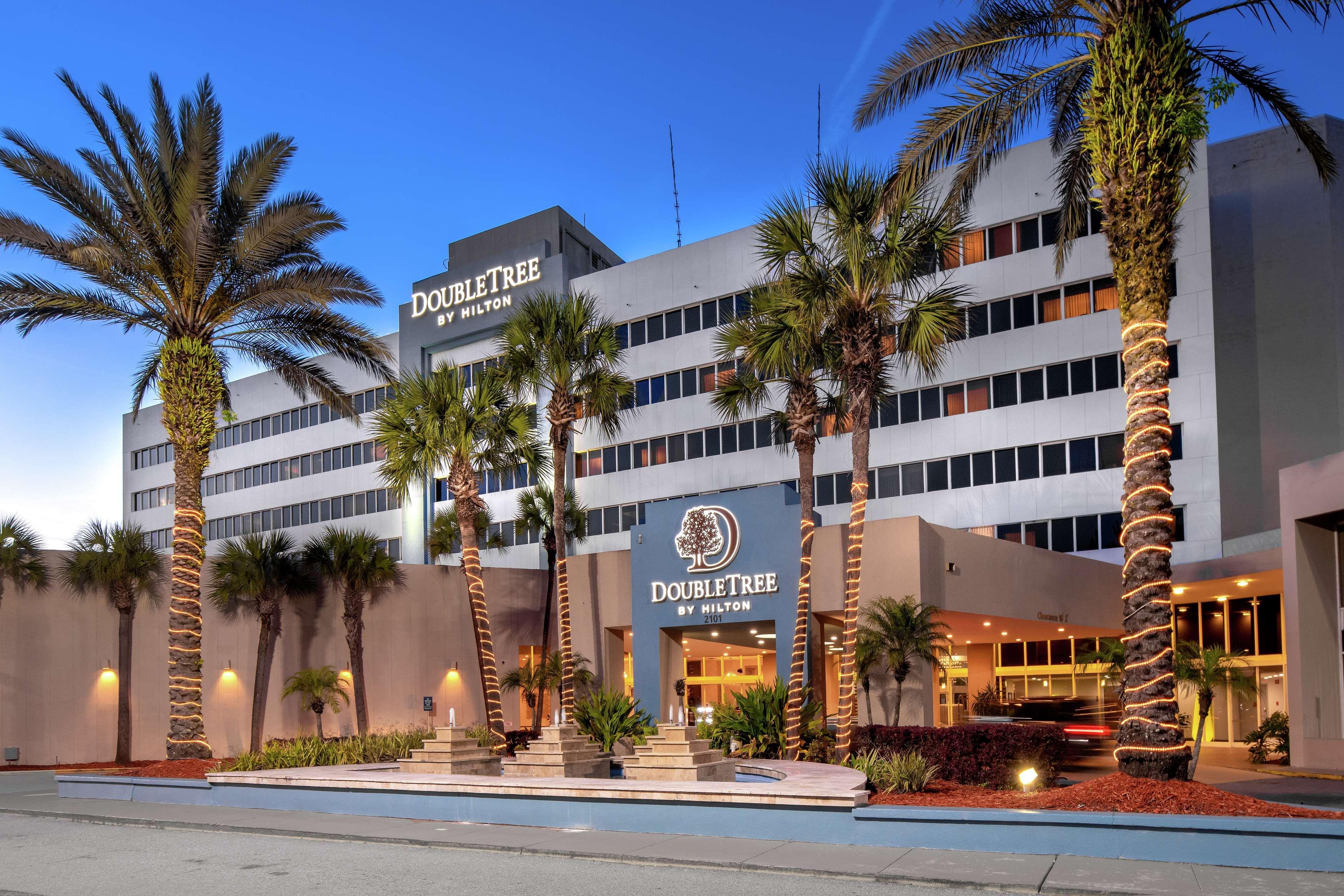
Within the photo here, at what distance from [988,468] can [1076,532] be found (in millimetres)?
3807

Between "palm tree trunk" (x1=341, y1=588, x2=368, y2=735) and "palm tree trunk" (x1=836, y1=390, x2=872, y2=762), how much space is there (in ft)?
63.2

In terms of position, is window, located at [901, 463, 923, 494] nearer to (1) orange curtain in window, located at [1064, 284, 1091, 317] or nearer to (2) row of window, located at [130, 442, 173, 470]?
(1) orange curtain in window, located at [1064, 284, 1091, 317]

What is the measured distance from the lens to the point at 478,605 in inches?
1193

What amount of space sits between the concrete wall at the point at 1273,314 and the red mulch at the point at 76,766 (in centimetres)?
3429

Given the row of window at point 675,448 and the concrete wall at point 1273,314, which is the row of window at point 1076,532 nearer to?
the concrete wall at point 1273,314

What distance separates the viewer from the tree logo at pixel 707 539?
30.3m

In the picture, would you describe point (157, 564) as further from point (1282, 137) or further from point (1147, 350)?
point (1282, 137)

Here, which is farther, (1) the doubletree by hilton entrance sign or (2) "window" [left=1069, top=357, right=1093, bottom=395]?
(2) "window" [left=1069, top=357, right=1093, bottom=395]

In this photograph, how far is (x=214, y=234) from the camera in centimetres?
2403

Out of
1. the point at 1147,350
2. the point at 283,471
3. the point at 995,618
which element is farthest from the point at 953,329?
the point at 283,471

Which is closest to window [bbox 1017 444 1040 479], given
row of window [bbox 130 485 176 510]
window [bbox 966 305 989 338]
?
window [bbox 966 305 989 338]

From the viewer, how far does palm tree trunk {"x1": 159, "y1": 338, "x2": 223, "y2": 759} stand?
23.7 meters

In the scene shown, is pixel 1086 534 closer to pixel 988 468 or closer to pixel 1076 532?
pixel 1076 532

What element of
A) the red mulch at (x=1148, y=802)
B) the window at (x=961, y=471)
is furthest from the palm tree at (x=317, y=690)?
the red mulch at (x=1148, y=802)
